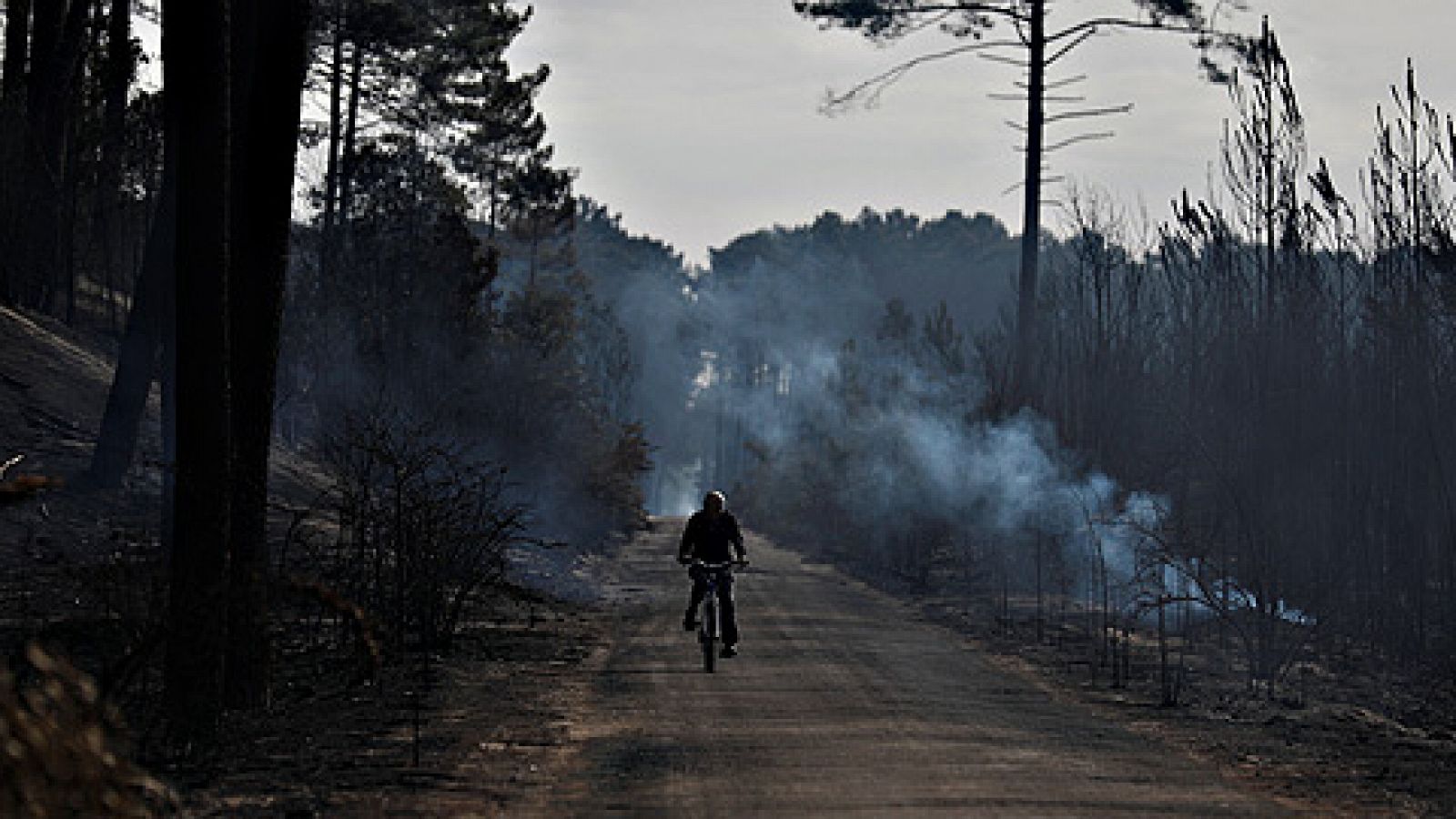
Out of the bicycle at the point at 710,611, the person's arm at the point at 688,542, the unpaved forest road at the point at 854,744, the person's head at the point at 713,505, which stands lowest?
the unpaved forest road at the point at 854,744

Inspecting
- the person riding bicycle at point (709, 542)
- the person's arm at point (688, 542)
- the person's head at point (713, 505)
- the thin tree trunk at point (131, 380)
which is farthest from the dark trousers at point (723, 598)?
the thin tree trunk at point (131, 380)

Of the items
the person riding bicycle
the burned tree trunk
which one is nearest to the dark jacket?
the person riding bicycle

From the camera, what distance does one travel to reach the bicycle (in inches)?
795

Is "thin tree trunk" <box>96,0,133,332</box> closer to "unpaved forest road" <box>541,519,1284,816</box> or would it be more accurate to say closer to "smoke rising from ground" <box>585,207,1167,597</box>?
"unpaved forest road" <box>541,519,1284,816</box>

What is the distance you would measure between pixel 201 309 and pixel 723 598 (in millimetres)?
9612

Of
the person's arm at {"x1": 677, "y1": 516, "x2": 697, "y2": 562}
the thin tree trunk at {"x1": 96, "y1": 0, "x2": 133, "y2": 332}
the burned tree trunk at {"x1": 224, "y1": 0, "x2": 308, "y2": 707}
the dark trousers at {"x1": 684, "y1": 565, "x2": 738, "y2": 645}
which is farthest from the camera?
the thin tree trunk at {"x1": 96, "y1": 0, "x2": 133, "y2": 332}

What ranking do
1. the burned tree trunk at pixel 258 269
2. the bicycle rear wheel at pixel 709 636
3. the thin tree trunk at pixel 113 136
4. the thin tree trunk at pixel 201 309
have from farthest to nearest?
the thin tree trunk at pixel 113 136
the bicycle rear wheel at pixel 709 636
the burned tree trunk at pixel 258 269
the thin tree trunk at pixel 201 309

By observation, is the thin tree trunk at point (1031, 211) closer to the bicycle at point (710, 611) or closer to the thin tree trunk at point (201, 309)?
the bicycle at point (710, 611)

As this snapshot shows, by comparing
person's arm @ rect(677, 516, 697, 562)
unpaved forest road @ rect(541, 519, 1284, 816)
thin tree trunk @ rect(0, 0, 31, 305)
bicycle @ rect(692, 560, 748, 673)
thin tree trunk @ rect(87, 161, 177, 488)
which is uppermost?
thin tree trunk @ rect(0, 0, 31, 305)

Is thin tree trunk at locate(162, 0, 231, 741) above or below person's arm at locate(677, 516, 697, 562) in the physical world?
above

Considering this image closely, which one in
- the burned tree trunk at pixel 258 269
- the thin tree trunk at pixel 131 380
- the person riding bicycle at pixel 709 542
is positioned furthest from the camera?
the thin tree trunk at pixel 131 380

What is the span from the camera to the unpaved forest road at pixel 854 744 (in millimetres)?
11453

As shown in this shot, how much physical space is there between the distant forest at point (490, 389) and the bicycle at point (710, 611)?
2.41 meters

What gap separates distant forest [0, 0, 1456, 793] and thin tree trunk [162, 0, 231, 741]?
0.9 inches
